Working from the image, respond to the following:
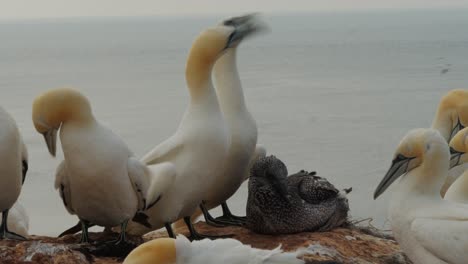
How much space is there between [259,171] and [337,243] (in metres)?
0.73

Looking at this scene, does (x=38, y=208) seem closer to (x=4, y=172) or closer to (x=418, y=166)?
(x=4, y=172)

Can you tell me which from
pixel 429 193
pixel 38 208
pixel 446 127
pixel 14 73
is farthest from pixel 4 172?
pixel 14 73

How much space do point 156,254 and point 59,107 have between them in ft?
5.60

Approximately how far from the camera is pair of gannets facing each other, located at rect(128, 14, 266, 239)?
5168mm

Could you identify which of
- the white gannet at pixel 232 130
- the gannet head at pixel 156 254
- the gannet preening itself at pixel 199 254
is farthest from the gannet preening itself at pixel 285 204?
the gannet head at pixel 156 254

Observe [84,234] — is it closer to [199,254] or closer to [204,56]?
[204,56]

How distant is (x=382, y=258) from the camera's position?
5133 mm

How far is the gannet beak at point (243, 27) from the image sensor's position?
18.3 feet

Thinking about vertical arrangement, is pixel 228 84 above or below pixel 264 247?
above

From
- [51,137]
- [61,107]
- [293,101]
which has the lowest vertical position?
[293,101]

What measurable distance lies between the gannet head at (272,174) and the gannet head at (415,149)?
932 millimetres

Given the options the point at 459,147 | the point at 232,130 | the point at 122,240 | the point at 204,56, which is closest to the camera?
the point at 122,240

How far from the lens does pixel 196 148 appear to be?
518cm

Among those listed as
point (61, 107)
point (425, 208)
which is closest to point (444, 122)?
point (425, 208)
